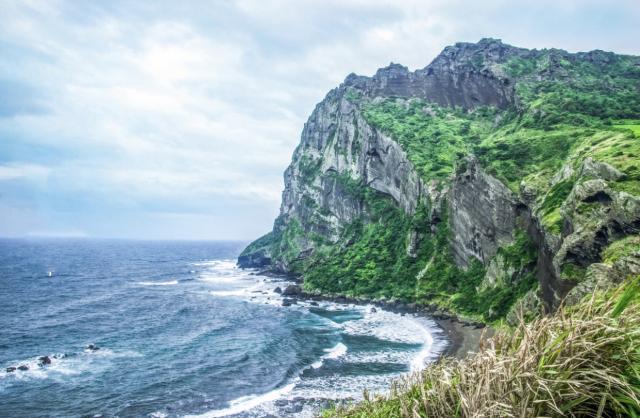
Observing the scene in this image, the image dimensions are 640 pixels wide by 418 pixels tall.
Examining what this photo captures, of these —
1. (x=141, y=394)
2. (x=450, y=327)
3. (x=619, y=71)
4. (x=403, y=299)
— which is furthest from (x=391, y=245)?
(x=619, y=71)

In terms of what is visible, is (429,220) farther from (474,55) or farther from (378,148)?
(474,55)

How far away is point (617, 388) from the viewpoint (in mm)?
7832

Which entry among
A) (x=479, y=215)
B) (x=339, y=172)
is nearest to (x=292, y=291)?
(x=479, y=215)

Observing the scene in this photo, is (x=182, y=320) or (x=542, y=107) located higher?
(x=542, y=107)

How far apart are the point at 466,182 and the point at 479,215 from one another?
8.54m

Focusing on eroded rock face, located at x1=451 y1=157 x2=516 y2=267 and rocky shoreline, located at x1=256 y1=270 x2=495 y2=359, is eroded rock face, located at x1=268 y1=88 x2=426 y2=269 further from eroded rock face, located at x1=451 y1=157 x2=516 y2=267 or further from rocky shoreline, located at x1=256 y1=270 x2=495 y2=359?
rocky shoreline, located at x1=256 y1=270 x2=495 y2=359

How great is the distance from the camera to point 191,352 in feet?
190

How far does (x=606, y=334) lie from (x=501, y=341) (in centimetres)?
255

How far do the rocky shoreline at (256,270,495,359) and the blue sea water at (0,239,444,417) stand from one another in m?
2.44

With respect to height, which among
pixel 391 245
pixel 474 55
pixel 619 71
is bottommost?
pixel 391 245

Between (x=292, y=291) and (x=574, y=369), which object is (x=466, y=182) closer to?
(x=292, y=291)

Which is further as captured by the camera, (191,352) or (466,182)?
(466,182)

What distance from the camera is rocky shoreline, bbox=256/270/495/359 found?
58.1m

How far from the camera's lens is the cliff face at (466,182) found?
5000 cm
